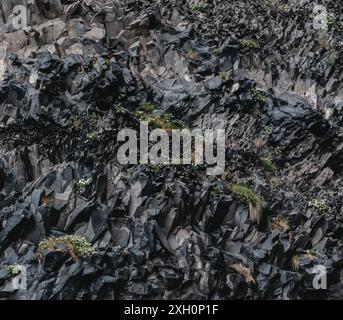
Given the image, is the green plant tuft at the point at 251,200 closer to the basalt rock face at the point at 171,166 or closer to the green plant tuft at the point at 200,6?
the basalt rock face at the point at 171,166

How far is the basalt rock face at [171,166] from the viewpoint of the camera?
15.8 meters

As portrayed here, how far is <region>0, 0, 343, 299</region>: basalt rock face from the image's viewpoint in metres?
15.8

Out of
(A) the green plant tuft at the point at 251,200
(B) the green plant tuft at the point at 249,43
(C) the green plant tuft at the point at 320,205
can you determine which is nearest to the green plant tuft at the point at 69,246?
(A) the green plant tuft at the point at 251,200

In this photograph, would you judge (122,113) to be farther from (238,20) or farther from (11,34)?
(238,20)

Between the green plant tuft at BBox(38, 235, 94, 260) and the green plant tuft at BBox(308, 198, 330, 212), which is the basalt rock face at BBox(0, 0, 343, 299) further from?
the green plant tuft at BBox(38, 235, 94, 260)

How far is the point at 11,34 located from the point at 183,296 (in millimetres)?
12355

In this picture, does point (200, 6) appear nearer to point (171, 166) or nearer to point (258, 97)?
point (258, 97)

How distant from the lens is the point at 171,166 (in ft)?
61.9

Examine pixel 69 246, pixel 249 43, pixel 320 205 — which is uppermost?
pixel 249 43

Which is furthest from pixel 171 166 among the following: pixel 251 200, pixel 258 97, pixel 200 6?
pixel 200 6

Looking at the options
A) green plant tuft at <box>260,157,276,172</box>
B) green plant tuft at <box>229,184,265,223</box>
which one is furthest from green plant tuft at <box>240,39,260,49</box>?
A: green plant tuft at <box>229,184,265,223</box>

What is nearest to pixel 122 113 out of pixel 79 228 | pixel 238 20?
pixel 79 228
